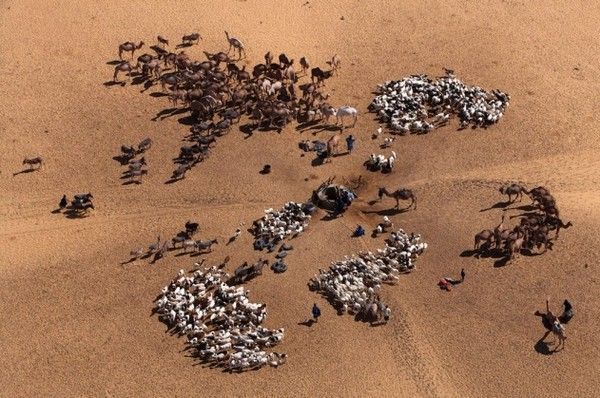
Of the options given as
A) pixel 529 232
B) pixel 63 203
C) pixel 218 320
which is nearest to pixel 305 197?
pixel 218 320

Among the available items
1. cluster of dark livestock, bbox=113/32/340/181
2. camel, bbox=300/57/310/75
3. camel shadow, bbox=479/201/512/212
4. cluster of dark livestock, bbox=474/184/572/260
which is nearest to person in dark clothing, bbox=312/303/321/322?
cluster of dark livestock, bbox=474/184/572/260

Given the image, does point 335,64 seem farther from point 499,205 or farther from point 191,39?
point 499,205

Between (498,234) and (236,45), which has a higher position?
(236,45)

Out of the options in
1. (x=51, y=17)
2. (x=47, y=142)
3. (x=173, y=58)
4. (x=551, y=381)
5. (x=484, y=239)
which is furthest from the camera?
(x=51, y=17)

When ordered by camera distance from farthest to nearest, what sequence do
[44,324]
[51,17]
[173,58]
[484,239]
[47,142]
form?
1. [51,17]
2. [173,58]
3. [47,142]
4. [484,239]
5. [44,324]

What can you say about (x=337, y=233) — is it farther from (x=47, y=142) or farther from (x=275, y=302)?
(x=47, y=142)

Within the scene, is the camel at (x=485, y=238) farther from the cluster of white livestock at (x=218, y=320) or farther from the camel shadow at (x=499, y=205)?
the cluster of white livestock at (x=218, y=320)

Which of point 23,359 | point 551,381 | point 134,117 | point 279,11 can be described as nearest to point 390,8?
point 279,11
